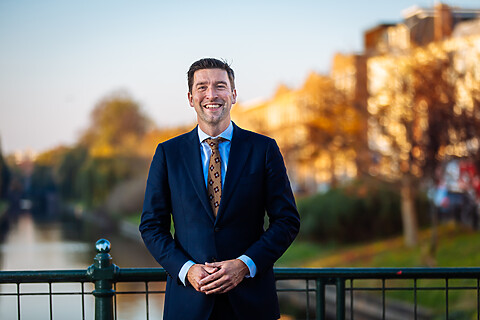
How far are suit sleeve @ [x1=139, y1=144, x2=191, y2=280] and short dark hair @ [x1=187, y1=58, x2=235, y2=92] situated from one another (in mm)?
382

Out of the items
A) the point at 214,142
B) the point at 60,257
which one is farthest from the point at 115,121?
the point at 214,142

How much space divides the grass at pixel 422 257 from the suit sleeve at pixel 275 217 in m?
12.3

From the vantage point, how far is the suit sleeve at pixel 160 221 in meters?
3.23

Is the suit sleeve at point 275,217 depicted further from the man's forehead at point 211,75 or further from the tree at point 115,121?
the tree at point 115,121

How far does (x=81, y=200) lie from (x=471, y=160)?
153 feet

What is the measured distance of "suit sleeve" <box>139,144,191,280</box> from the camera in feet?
10.6

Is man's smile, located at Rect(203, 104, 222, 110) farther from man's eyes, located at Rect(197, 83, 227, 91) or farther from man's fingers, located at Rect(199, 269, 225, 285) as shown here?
man's fingers, located at Rect(199, 269, 225, 285)

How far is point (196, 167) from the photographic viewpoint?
334cm

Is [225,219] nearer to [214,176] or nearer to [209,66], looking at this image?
[214,176]

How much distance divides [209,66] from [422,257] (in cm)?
1915

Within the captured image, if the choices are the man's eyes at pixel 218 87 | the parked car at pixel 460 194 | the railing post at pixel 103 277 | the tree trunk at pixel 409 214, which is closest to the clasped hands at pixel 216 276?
the man's eyes at pixel 218 87

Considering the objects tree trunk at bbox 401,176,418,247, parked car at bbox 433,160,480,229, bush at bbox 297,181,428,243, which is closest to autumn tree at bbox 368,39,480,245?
tree trunk at bbox 401,176,418,247

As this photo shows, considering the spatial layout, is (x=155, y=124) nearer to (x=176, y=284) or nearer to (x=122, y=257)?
(x=122, y=257)

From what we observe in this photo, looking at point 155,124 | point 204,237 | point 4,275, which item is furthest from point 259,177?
point 155,124
